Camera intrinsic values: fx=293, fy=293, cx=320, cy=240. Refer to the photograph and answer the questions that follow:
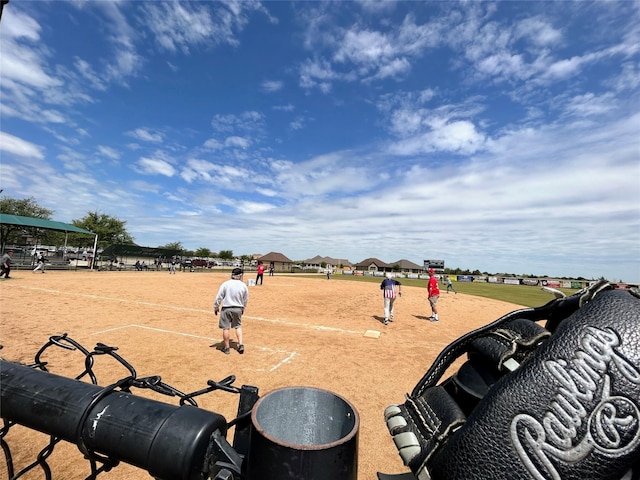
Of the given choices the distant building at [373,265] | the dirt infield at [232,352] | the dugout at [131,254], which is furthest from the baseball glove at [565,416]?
Result: the distant building at [373,265]

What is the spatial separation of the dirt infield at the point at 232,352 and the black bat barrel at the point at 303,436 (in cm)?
305

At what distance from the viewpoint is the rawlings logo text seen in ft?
1.95

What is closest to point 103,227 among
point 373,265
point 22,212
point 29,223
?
point 22,212

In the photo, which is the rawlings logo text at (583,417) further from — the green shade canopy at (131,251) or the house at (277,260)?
the house at (277,260)

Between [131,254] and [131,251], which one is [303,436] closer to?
[131,251]

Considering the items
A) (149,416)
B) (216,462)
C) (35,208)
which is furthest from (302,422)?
(35,208)

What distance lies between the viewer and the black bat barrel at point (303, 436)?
2.13 feet

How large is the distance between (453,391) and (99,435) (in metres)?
1.14

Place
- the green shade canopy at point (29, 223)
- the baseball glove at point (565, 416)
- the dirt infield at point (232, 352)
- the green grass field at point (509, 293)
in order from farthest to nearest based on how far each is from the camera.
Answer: the green shade canopy at point (29, 223) < the green grass field at point (509, 293) < the dirt infield at point (232, 352) < the baseball glove at point (565, 416)

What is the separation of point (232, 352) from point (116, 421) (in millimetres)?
6597

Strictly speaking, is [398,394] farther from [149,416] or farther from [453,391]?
[149,416]

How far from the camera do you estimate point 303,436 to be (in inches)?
37.6

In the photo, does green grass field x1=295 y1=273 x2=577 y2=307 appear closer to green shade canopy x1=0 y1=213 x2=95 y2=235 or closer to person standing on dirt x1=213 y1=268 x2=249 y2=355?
person standing on dirt x1=213 y1=268 x2=249 y2=355

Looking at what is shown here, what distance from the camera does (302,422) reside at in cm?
95
